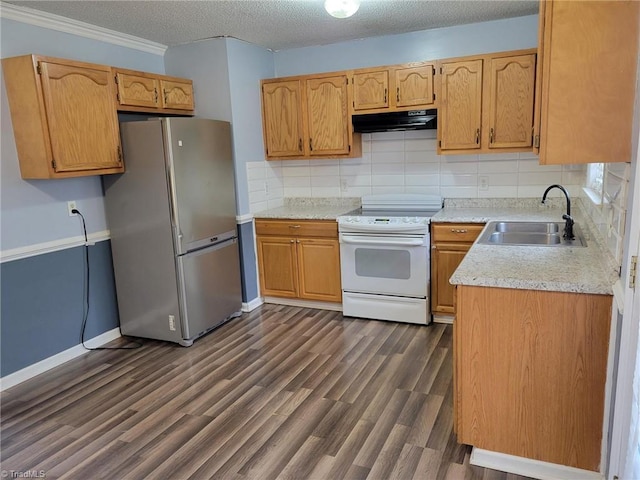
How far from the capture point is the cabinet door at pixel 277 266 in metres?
4.16

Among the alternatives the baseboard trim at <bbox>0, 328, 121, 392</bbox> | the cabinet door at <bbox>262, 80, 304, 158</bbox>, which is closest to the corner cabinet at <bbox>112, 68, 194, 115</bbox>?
the cabinet door at <bbox>262, 80, 304, 158</bbox>

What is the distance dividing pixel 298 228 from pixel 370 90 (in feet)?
4.43

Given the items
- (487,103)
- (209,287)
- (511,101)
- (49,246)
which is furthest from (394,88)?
(49,246)

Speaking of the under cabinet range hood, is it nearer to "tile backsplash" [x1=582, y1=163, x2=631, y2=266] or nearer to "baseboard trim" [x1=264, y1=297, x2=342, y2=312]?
"baseboard trim" [x1=264, y1=297, x2=342, y2=312]

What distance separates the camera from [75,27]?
127 inches

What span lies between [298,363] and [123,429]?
116 centimetres

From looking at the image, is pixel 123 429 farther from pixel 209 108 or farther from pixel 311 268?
pixel 209 108

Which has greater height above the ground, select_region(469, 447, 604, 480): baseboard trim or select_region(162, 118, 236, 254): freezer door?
select_region(162, 118, 236, 254): freezer door

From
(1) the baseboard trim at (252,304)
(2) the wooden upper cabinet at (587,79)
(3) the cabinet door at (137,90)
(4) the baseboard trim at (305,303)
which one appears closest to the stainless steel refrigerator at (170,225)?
(3) the cabinet door at (137,90)

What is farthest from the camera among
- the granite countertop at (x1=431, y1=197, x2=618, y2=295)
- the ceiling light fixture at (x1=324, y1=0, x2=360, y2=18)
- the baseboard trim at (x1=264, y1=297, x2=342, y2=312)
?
the baseboard trim at (x1=264, y1=297, x2=342, y2=312)

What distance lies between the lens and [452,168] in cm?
399

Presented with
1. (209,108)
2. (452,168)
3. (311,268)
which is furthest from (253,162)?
(452,168)

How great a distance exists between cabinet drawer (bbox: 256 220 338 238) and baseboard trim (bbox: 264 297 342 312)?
648 mm

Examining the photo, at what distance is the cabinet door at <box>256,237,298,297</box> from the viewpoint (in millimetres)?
4160
